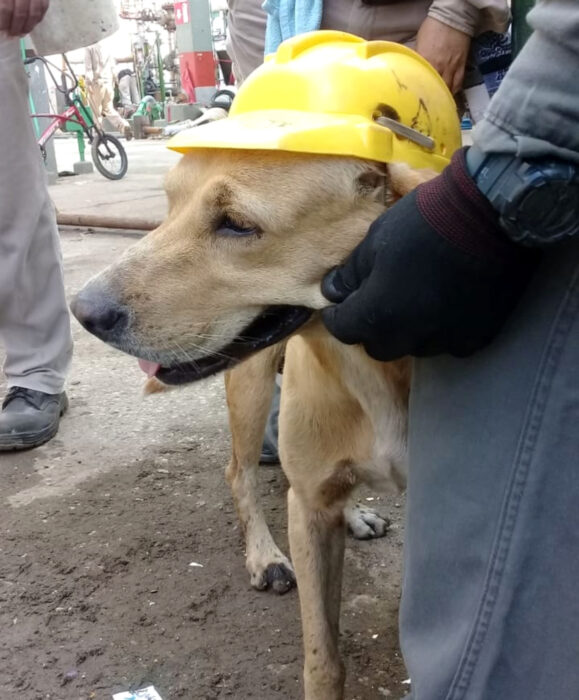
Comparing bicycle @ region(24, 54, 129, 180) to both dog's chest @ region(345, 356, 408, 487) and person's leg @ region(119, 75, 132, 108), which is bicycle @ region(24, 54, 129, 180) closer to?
dog's chest @ region(345, 356, 408, 487)

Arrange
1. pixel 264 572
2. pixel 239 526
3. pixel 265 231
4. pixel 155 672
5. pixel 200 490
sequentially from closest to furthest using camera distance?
pixel 265 231
pixel 155 672
pixel 264 572
pixel 239 526
pixel 200 490

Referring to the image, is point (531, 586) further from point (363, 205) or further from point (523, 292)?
point (363, 205)

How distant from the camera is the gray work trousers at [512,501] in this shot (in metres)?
1.24

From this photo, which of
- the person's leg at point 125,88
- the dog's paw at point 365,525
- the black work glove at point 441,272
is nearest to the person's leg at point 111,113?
the person's leg at point 125,88

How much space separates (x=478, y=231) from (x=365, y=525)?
1.84 metres

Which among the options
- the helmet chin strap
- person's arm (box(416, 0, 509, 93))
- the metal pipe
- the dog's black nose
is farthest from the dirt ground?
the metal pipe

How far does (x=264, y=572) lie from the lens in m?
2.64

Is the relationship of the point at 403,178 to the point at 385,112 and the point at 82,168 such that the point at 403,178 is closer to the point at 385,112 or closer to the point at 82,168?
the point at 385,112

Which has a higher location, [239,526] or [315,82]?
[315,82]

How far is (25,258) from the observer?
11.7 ft

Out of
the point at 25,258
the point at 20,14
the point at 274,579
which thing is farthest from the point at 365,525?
the point at 20,14

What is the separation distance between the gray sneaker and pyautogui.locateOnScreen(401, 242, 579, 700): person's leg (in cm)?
245

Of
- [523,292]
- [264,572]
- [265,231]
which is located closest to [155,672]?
[264,572]

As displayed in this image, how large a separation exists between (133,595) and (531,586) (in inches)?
62.9
